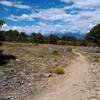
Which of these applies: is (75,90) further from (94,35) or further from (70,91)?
(94,35)

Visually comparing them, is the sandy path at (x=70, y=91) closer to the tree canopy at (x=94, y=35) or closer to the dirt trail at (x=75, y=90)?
the dirt trail at (x=75, y=90)

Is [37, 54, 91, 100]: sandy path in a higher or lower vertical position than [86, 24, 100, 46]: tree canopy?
lower

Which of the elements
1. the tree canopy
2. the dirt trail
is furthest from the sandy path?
the tree canopy

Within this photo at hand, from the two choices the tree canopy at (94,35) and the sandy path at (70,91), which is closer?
the sandy path at (70,91)

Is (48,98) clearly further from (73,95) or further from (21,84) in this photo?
(21,84)

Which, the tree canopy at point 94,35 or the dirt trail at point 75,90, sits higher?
the tree canopy at point 94,35

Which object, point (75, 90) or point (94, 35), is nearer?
point (75, 90)

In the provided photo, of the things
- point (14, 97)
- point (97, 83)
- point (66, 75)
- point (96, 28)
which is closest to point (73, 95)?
point (14, 97)

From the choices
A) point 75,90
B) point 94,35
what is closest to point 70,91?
point 75,90

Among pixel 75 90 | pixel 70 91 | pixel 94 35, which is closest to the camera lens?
pixel 70 91

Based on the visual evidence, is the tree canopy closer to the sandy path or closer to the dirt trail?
the dirt trail

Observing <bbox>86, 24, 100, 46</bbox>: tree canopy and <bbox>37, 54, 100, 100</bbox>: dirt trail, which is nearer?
<bbox>37, 54, 100, 100</bbox>: dirt trail

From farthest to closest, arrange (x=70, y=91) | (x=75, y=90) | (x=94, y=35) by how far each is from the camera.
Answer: (x=94, y=35) < (x=75, y=90) < (x=70, y=91)

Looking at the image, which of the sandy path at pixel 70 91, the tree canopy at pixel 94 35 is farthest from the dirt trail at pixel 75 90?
the tree canopy at pixel 94 35
